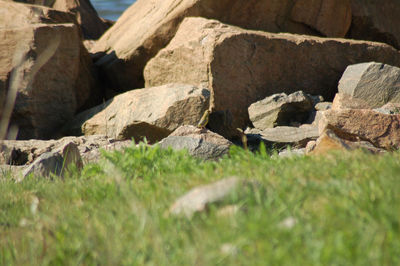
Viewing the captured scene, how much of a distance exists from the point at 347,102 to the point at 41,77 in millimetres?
4663

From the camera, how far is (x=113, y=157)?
3469mm

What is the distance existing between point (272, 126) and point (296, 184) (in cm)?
495

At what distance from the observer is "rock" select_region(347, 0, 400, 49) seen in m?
10.6

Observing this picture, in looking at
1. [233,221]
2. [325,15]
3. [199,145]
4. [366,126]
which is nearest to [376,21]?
[325,15]

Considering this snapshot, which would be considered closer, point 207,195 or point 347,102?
point 207,195

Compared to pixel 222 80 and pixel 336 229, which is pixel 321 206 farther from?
pixel 222 80

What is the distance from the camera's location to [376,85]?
294 inches

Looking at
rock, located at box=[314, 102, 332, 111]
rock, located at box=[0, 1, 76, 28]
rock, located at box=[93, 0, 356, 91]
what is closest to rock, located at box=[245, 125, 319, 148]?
rock, located at box=[314, 102, 332, 111]

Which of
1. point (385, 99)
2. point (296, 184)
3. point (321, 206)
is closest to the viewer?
point (321, 206)

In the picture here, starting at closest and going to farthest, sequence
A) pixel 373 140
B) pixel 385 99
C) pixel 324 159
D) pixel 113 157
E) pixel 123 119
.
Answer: pixel 324 159, pixel 113 157, pixel 373 140, pixel 123 119, pixel 385 99

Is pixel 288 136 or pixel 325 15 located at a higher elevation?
pixel 325 15

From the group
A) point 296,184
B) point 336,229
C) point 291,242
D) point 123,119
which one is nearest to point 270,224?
point 291,242

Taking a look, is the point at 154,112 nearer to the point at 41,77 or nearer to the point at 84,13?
the point at 41,77

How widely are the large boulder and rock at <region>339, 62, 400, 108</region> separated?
0.87 metres
